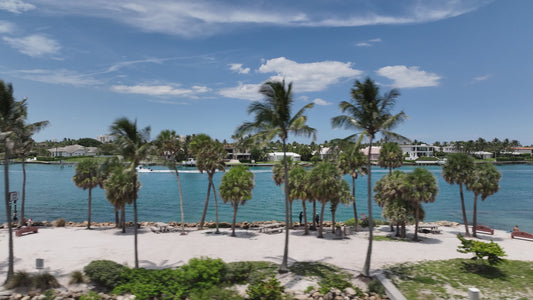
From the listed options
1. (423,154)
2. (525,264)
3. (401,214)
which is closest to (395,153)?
(401,214)

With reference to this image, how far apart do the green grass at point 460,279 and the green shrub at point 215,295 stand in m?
7.57

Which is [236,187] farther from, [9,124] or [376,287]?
[9,124]

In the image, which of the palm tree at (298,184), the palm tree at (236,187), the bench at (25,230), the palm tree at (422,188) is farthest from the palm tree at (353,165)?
the bench at (25,230)

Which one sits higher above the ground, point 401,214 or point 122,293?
point 401,214

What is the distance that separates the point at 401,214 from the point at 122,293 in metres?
20.4

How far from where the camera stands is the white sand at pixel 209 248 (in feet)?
61.1

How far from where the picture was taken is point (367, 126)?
15.7 meters

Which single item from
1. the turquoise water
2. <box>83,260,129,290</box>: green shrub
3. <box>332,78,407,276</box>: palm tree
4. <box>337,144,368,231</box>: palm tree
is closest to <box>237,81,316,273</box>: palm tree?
<box>332,78,407,276</box>: palm tree

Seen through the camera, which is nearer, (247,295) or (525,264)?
(247,295)

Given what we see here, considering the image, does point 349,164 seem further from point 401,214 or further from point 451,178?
point 451,178

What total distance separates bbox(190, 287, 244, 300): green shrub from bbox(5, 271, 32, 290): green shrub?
8.38 m

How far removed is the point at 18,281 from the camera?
14555 millimetres

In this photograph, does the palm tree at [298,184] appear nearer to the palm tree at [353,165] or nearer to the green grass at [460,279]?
the palm tree at [353,165]

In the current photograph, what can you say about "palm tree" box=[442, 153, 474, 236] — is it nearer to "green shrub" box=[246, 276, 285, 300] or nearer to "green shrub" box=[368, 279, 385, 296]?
"green shrub" box=[368, 279, 385, 296]
